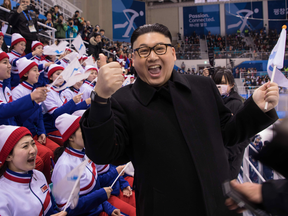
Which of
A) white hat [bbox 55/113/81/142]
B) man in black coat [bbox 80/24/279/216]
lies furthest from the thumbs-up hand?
white hat [bbox 55/113/81/142]

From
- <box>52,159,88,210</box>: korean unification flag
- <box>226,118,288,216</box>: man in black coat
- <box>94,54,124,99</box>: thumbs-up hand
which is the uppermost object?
<box>94,54,124,99</box>: thumbs-up hand

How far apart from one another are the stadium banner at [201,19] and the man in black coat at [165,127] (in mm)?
25241

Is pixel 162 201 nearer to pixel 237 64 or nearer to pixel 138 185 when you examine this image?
pixel 138 185

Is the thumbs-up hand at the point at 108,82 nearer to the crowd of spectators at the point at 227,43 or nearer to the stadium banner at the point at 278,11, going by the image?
the crowd of spectators at the point at 227,43

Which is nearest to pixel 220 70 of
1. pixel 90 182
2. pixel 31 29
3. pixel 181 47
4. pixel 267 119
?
pixel 267 119

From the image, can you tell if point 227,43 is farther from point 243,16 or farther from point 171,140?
point 171,140

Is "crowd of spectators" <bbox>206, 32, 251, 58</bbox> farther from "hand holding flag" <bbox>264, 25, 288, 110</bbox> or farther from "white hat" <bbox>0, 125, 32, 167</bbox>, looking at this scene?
"white hat" <bbox>0, 125, 32, 167</bbox>

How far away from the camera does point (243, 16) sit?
23.6 m

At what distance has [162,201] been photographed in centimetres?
98

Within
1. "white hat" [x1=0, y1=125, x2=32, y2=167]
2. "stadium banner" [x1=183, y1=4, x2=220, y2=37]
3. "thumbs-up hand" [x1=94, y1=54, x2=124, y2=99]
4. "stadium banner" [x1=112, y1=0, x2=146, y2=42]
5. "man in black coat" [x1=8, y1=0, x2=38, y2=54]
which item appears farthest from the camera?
"stadium banner" [x1=183, y1=4, x2=220, y2=37]

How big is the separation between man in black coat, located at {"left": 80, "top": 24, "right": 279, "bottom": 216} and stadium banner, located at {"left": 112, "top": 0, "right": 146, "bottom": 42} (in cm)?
2048

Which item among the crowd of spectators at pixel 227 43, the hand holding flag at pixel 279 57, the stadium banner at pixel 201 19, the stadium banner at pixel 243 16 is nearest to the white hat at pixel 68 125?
the hand holding flag at pixel 279 57

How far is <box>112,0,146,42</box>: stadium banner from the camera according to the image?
21000 mm

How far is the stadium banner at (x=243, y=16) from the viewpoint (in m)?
23.5
